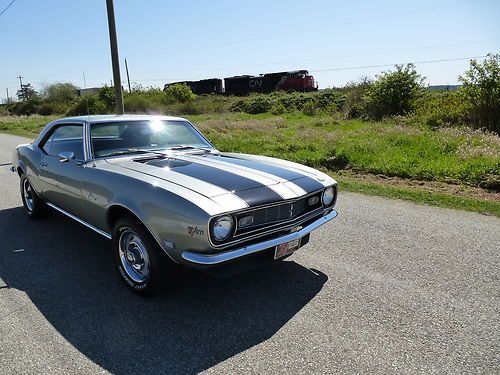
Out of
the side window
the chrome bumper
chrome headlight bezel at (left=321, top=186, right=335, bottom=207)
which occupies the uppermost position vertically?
the side window

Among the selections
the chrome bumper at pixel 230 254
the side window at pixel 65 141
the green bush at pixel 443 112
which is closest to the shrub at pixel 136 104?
the green bush at pixel 443 112

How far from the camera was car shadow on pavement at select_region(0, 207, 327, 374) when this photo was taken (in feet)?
8.21

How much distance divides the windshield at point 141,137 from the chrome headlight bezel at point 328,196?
1666 mm

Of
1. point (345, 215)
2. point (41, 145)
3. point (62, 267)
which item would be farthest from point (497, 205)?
point (41, 145)

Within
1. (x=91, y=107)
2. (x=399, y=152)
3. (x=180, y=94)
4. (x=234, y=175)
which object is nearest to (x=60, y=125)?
(x=234, y=175)

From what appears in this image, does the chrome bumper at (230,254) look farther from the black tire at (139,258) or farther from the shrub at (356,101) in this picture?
the shrub at (356,101)

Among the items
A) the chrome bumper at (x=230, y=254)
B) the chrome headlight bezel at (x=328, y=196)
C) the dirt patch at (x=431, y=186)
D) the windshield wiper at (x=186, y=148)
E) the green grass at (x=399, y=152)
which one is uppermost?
the windshield wiper at (x=186, y=148)

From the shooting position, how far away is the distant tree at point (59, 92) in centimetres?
5897

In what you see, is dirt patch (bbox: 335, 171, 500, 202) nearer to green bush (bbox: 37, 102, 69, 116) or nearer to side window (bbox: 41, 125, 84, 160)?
side window (bbox: 41, 125, 84, 160)

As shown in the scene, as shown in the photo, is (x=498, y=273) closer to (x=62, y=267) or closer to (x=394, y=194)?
(x=394, y=194)

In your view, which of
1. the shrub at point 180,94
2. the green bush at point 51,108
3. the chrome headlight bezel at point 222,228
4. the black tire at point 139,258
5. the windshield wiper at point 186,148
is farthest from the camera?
the green bush at point 51,108

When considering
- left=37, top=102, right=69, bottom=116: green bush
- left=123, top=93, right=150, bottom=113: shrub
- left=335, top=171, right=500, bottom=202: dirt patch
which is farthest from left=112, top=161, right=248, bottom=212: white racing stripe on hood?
left=37, top=102, right=69, bottom=116: green bush

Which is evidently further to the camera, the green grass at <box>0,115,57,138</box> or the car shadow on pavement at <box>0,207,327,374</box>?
the green grass at <box>0,115,57,138</box>

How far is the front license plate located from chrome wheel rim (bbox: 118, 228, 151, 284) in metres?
1.04
